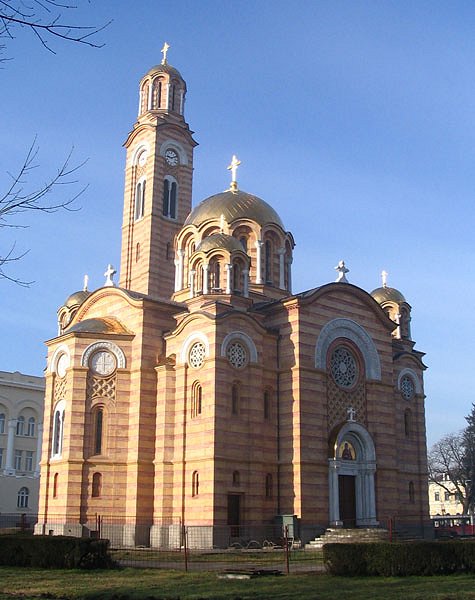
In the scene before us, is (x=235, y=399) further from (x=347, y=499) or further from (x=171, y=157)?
(x=171, y=157)

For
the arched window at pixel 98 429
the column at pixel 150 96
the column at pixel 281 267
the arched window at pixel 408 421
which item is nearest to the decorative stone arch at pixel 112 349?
the arched window at pixel 98 429

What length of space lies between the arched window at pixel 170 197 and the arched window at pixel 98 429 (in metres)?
13.6

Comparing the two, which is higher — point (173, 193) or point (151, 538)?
point (173, 193)

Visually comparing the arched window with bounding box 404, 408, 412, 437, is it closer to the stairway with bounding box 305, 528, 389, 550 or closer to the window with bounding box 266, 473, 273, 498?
the stairway with bounding box 305, 528, 389, 550

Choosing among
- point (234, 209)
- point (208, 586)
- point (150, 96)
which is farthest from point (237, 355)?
point (150, 96)

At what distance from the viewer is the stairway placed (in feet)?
86.4

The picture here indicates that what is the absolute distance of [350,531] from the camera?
27000 millimetres

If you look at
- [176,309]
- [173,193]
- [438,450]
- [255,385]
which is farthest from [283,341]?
[438,450]

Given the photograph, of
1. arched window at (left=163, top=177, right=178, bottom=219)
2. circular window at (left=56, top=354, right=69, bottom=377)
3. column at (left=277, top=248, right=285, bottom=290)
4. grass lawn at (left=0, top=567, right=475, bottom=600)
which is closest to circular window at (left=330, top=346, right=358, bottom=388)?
column at (left=277, top=248, right=285, bottom=290)

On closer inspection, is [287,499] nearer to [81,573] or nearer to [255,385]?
[255,385]

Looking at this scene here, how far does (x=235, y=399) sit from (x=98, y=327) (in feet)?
Answer: 21.4

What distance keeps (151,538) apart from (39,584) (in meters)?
13.2

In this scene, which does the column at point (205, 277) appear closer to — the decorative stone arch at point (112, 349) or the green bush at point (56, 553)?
the decorative stone arch at point (112, 349)

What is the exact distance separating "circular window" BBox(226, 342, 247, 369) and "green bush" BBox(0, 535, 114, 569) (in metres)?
11.0
